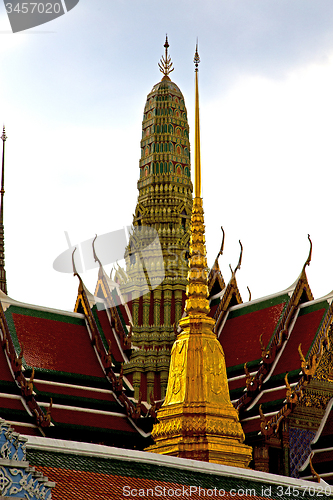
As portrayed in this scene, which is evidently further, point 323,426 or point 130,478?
point 323,426

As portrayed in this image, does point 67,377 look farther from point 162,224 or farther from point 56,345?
point 162,224

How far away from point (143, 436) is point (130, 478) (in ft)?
32.7

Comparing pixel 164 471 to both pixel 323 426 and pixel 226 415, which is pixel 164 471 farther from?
pixel 323 426

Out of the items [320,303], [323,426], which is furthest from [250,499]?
[320,303]

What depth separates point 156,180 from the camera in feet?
86.6

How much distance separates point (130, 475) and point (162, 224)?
13.8 meters

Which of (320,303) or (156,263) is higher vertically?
(156,263)

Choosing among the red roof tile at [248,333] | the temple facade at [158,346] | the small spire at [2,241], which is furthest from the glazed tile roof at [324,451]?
the small spire at [2,241]

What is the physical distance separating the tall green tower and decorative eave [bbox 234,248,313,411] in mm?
2640

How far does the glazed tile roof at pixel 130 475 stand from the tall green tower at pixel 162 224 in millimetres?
10295

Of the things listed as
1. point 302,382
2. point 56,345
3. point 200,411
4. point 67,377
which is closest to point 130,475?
point 200,411

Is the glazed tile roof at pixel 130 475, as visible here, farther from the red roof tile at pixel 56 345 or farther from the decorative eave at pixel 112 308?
the decorative eave at pixel 112 308

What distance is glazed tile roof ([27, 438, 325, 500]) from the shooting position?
11617 mm

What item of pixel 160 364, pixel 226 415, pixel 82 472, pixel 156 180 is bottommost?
pixel 82 472
